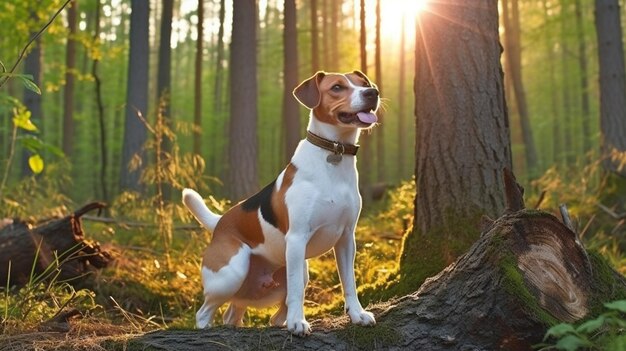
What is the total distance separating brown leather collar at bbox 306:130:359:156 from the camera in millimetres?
3855

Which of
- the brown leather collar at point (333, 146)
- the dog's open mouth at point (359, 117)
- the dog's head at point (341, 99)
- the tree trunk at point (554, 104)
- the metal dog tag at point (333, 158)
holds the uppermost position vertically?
the dog's head at point (341, 99)

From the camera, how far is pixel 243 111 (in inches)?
500

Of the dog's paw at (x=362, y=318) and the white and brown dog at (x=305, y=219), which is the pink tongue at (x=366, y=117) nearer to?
the white and brown dog at (x=305, y=219)

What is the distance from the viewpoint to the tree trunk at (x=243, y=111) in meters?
12.3

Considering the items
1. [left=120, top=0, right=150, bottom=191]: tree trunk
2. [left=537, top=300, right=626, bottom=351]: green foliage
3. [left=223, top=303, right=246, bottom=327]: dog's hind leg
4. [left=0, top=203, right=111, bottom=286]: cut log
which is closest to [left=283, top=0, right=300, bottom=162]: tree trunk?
[left=120, top=0, right=150, bottom=191]: tree trunk

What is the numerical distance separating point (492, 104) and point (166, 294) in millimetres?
3592

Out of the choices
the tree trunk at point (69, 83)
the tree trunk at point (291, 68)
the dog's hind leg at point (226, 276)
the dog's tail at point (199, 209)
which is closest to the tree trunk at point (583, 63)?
the tree trunk at point (291, 68)

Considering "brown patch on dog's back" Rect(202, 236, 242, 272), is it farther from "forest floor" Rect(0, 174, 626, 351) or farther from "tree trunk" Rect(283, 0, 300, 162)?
"tree trunk" Rect(283, 0, 300, 162)

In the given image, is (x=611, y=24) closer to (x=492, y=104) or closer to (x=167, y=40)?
(x=492, y=104)

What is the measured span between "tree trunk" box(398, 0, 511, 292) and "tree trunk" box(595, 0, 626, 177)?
7677 millimetres

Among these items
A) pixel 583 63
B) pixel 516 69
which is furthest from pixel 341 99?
pixel 583 63

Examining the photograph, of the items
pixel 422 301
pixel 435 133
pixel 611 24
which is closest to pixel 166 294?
pixel 435 133

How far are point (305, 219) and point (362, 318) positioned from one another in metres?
0.63

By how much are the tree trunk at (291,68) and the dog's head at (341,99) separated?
10629 mm
